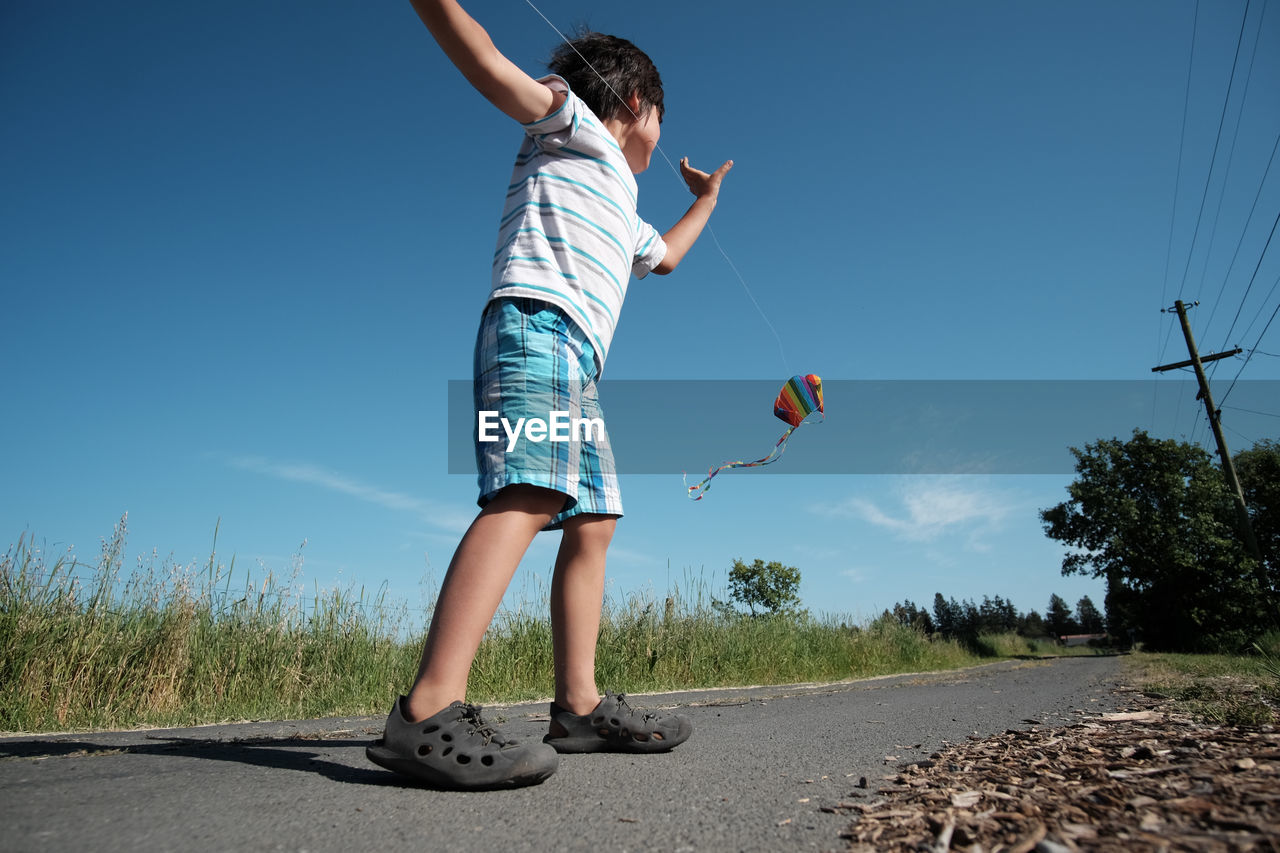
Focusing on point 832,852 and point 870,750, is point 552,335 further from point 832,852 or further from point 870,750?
point 870,750

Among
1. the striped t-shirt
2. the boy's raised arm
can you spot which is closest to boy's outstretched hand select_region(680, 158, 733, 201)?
the striped t-shirt

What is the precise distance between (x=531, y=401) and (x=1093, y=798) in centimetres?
139

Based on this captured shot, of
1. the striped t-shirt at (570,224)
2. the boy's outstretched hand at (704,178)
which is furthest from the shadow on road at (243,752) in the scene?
the boy's outstretched hand at (704,178)

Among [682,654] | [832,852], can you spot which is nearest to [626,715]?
[832,852]

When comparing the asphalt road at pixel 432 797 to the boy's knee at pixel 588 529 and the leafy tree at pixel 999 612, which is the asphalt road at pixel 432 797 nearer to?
the boy's knee at pixel 588 529

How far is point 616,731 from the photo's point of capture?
1.99m

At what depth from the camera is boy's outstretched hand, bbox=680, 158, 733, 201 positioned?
299 cm

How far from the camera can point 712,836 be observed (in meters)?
1.15

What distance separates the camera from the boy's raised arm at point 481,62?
1696 mm

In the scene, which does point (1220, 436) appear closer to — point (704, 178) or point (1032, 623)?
point (704, 178)

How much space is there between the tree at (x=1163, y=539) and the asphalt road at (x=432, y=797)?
30.2 meters

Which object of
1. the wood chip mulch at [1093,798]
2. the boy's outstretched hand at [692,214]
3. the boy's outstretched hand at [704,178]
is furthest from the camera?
the boy's outstretched hand at [704,178]

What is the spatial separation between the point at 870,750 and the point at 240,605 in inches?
207

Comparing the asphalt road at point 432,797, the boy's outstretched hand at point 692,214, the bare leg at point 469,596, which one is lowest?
the asphalt road at point 432,797
